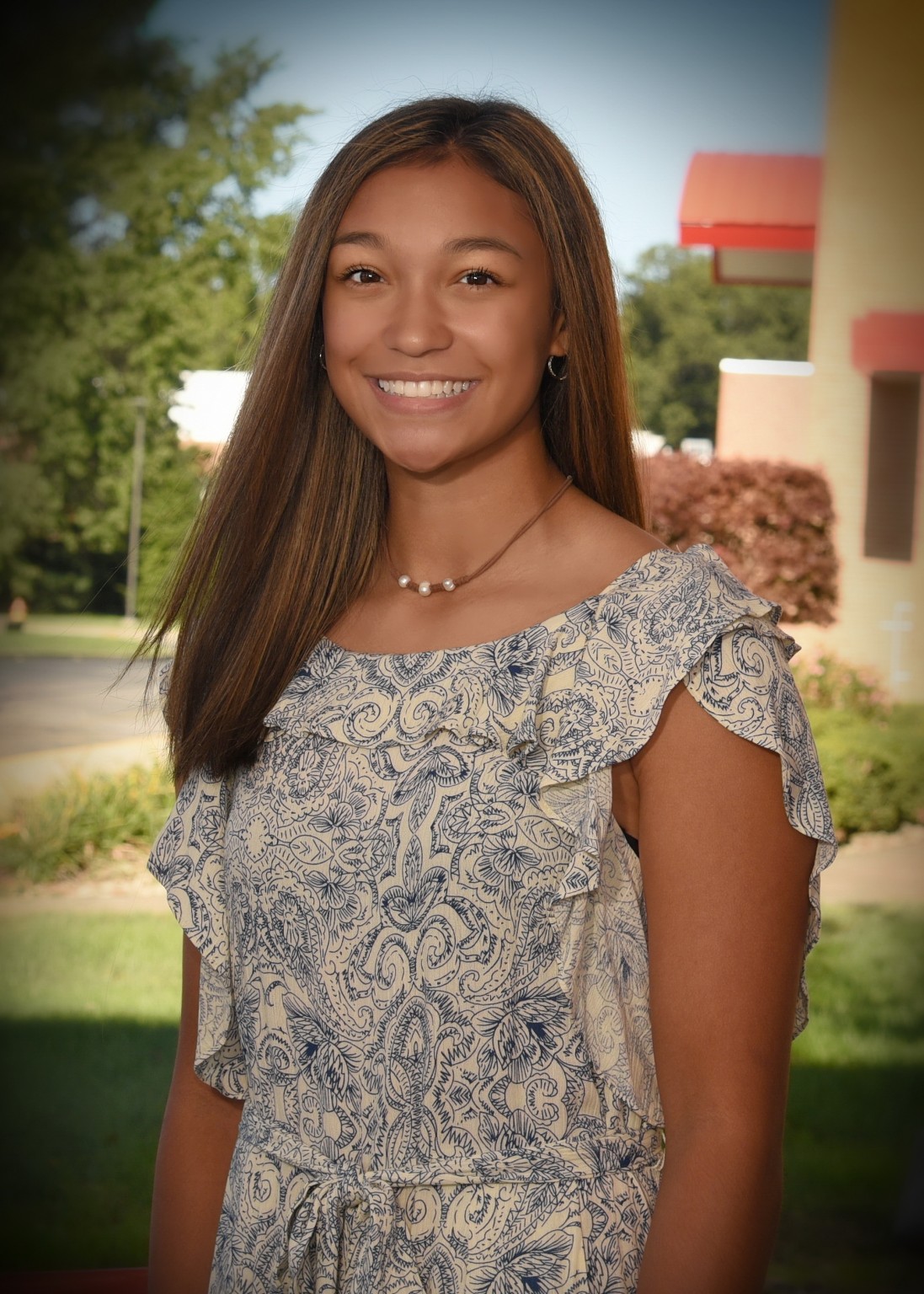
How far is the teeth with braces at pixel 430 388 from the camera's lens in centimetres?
164

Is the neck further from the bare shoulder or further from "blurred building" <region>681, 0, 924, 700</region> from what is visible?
"blurred building" <region>681, 0, 924, 700</region>

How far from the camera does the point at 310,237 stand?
173cm

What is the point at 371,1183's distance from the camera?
4.97 feet

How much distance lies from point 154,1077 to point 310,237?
4.21 meters

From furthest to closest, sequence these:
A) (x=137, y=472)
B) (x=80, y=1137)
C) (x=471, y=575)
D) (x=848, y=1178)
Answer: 1. (x=137, y=472)
2. (x=80, y=1137)
3. (x=848, y=1178)
4. (x=471, y=575)

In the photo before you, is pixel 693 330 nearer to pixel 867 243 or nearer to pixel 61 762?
pixel 867 243

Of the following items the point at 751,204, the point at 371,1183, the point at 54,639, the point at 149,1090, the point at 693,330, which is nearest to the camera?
the point at 371,1183

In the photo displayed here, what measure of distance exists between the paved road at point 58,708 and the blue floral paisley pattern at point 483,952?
5638 millimetres

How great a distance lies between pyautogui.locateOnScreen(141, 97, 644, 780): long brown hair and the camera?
1.69m

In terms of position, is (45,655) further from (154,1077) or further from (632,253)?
(632,253)

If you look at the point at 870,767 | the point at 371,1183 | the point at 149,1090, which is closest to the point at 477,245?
the point at 371,1183

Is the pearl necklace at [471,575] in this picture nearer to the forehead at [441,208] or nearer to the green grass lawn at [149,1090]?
the forehead at [441,208]

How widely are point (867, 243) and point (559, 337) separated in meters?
A: 6.99

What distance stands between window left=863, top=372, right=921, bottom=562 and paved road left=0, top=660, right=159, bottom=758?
13.3 ft
